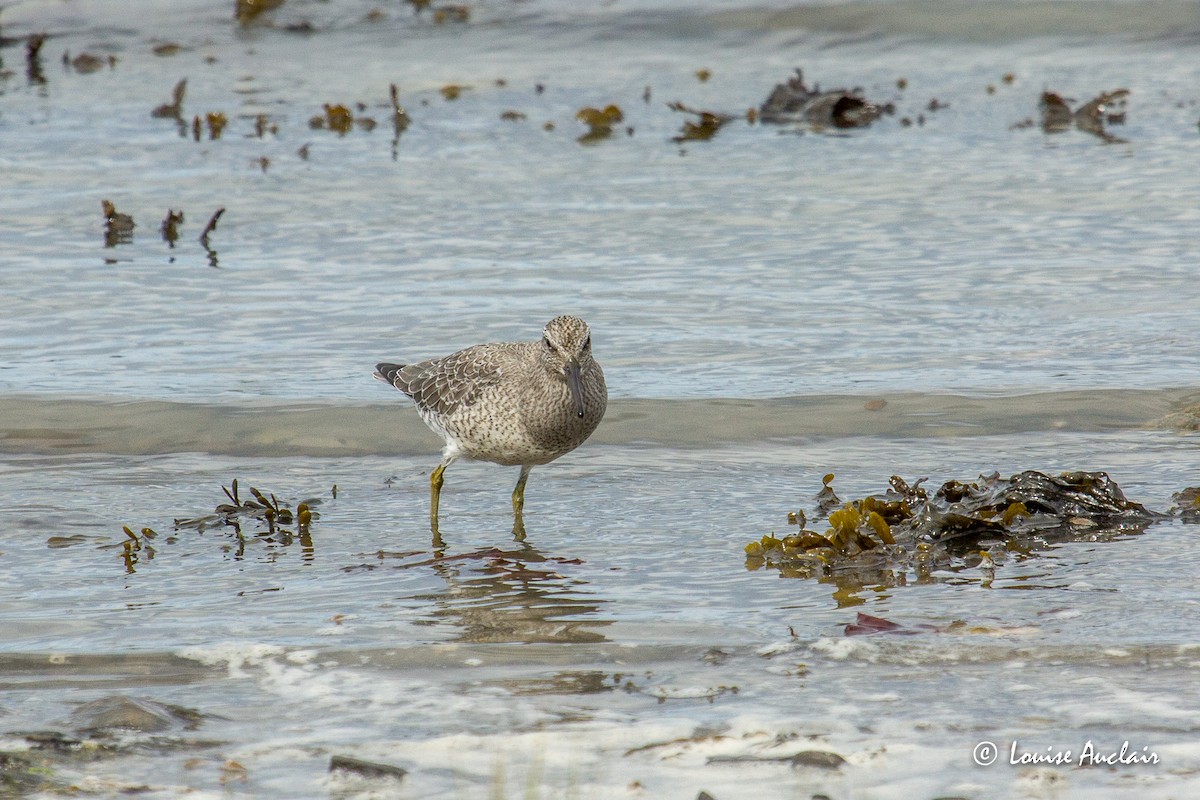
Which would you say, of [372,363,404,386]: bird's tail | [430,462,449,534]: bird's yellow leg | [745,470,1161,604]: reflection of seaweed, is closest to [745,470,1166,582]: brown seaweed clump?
[745,470,1161,604]: reflection of seaweed

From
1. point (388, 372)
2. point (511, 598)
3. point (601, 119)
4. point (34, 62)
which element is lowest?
point (511, 598)

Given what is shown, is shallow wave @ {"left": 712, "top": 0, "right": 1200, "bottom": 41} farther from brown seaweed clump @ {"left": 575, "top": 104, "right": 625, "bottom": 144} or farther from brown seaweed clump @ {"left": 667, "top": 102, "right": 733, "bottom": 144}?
brown seaweed clump @ {"left": 667, "top": 102, "right": 733, "bottom": 144}

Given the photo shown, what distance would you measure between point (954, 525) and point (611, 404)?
10.4ft

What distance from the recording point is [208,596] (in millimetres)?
6320

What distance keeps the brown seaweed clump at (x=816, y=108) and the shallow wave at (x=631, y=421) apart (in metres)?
8.04

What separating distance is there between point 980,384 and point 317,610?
192 inches


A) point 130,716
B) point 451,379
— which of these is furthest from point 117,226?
point 130,716

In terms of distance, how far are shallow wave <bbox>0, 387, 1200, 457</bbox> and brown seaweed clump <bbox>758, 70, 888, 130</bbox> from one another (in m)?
8.04

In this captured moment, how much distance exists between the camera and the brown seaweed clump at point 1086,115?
1625cm

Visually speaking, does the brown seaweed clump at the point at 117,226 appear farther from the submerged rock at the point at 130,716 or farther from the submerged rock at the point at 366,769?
the submerged rock at the point at 366,769

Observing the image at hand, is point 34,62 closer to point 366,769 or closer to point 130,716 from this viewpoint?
point 130,716

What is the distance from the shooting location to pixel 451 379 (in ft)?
26.1

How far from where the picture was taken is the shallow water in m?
4.82

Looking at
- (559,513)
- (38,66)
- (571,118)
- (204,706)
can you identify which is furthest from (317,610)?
(38,66)
